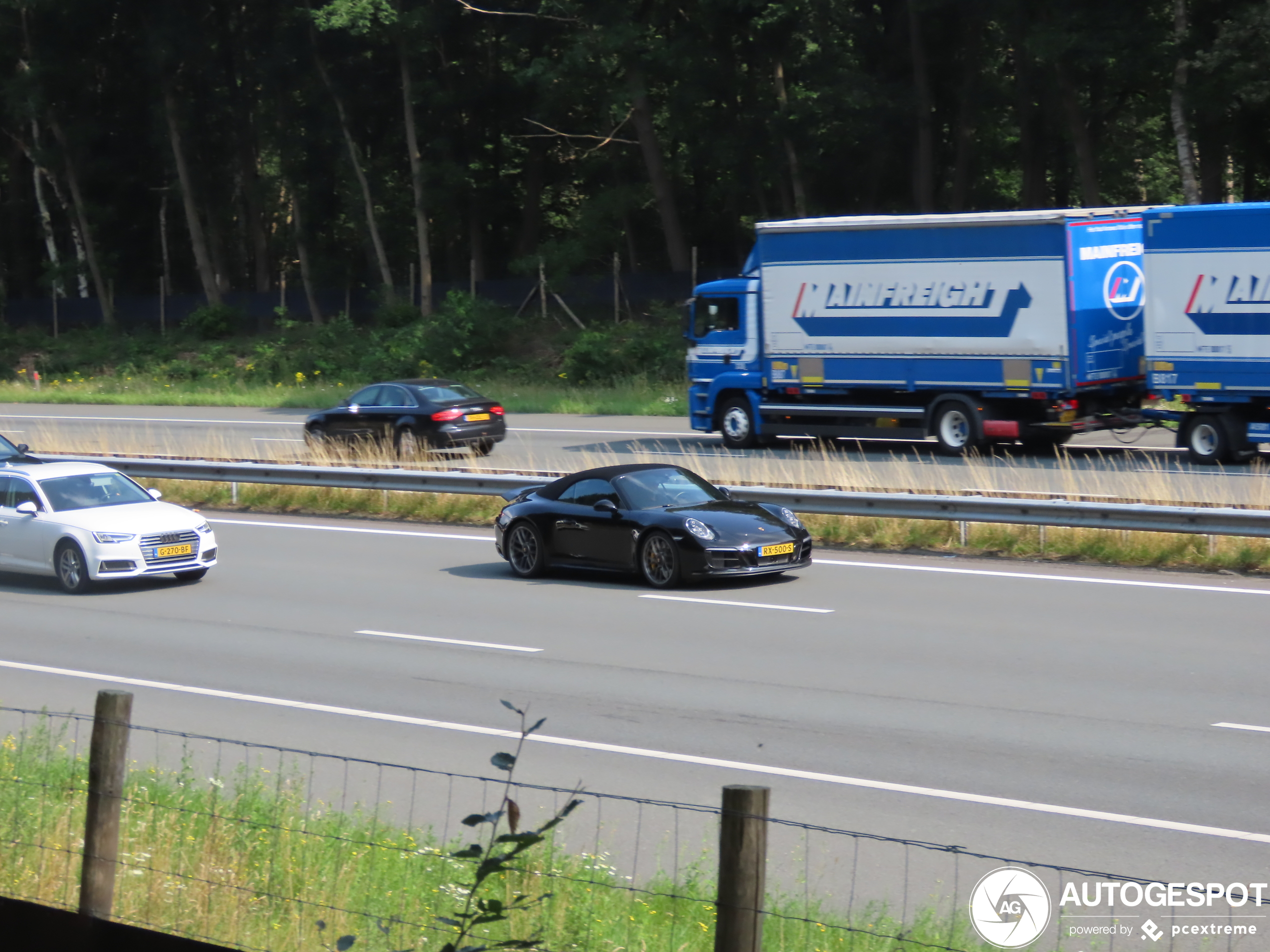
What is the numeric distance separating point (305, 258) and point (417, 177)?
9301mm

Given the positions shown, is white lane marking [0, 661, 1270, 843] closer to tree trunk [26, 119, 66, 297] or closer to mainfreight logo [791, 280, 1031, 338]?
mainfreight logo [791, 280, 1031, 338]

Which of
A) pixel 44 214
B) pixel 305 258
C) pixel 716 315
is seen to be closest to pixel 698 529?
pixel 716 315

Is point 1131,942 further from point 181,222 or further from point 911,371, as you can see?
point 181,222

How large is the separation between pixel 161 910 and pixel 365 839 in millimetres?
1285

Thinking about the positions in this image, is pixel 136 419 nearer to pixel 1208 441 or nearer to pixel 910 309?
pixel 910 309

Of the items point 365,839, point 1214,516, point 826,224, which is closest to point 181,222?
point 826,224

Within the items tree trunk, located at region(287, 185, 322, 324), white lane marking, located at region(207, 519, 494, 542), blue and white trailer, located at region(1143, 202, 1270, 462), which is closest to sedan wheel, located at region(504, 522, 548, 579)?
white lane marking, located at region(207, 519, 494, 542)

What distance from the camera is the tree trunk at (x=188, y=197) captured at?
200ft

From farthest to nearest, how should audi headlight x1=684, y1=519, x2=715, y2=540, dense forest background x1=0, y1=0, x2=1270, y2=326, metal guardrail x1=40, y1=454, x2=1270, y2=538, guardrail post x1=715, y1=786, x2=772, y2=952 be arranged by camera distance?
dense forest background x1=0, y1=0, x2=1270, y2=326 < metal guardrail x1=40, y1=454, x2=1270, y2=538 < audi headlight x1=684, y1=519, x2=715, y2=540 < guardrail post x1=715, y1=786, x2=772, y2=952

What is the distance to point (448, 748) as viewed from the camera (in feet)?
29.9

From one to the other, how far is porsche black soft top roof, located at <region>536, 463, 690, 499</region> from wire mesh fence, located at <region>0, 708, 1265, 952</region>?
7.37 metres

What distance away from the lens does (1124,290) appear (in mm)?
24797

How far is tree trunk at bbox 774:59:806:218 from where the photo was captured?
155ft

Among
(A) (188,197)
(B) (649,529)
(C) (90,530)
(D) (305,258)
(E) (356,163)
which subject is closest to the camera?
(B) (649,529)
